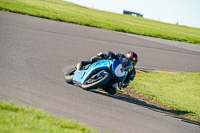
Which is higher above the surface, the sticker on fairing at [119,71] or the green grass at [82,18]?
the green grass at [82,18]

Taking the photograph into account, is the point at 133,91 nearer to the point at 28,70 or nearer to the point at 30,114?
the point at 28,70

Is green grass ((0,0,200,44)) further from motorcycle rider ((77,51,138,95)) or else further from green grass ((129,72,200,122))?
motorcycle rider ((77,51,138,95))

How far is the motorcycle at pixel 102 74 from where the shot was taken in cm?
854

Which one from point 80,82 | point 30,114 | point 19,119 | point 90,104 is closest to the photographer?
point 19,119

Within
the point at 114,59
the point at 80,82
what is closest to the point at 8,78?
the point at 80,82

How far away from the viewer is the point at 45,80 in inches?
360

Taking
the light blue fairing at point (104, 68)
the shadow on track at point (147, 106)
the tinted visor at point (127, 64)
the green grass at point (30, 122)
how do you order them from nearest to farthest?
the green grass at point (30, 122) < the light blue fairing at point (104, 68) < the tinted visor at point (127, 64) < the shadow on track at point (147, 106)

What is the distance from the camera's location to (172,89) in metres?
12.2

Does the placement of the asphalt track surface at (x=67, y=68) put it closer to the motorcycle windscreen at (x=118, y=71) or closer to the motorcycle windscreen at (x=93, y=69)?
the motorcycle windscreen at (x=93, y=69)

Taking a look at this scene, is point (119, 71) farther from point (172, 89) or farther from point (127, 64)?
point (172, 89)

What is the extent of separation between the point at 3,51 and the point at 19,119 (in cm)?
664

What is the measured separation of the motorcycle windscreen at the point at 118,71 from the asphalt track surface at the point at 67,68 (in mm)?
559

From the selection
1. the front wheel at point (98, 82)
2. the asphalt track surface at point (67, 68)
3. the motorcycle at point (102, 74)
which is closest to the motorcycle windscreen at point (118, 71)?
the motorcycle at point (102, 74)

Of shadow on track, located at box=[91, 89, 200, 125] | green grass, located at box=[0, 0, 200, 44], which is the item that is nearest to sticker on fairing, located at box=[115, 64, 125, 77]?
shadow on track, located at box=[91, 89, 200, 125]
